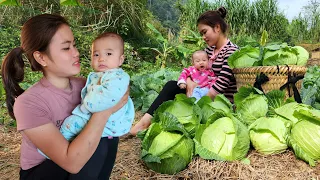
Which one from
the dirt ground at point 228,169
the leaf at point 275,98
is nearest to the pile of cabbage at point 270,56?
the leaf at point 275,98

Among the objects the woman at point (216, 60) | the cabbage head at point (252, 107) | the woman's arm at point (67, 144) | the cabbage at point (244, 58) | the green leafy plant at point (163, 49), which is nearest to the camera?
the woman's arm at point (67, 144)

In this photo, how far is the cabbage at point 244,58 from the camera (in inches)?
110

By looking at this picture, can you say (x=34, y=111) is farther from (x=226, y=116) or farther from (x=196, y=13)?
(x=196, y=13)

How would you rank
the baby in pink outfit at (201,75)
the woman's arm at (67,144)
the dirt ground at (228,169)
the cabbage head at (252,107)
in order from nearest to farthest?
1. the woman's arm at (67,144)
2. the dirt ground at (228,169)
3. the cabbage head at (252,107)
4. the baby in pink outfit at (201,75)

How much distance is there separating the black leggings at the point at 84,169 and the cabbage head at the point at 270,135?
1265 millimetres

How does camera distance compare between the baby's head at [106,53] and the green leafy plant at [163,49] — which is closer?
the baby's head at [106,53]

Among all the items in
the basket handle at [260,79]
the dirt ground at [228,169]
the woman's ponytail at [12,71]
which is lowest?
the dirt ground at [228,169]

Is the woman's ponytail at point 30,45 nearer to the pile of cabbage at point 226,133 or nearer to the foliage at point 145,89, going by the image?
the pile of cabbage at point 226,133

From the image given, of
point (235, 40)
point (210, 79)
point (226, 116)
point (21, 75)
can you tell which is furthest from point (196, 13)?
point (21, 75)

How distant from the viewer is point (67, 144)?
1208 millimetres

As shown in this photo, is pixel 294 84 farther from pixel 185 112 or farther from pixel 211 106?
pixel 185 112

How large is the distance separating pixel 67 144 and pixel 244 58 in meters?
1.97

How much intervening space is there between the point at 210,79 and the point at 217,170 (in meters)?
1.16

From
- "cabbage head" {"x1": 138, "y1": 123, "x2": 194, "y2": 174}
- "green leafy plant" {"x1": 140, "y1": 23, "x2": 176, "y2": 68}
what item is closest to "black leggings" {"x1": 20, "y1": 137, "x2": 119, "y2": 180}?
"cabbage head" {"x1": 138, "y1": 123, "x2": 194, "y2": 174}
